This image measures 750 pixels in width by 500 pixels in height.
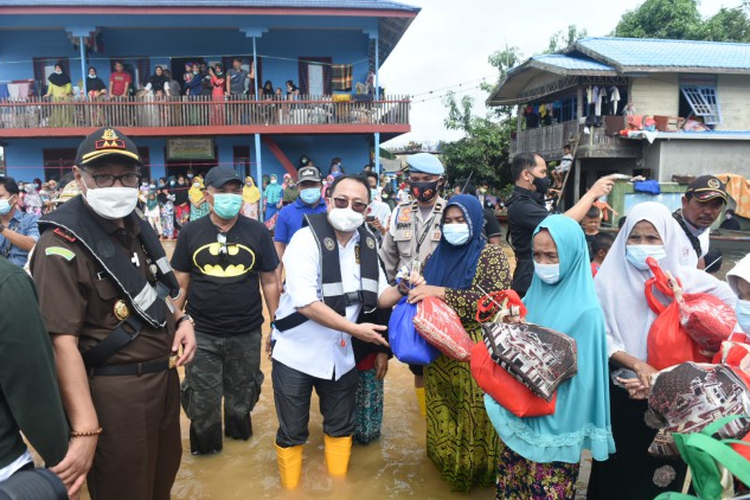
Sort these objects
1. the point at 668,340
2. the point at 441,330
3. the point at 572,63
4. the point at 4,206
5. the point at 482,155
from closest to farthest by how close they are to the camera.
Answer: the point at 668,340
the point at 441,330
the point at 4,206
the point at 572,63
the point at 482,155

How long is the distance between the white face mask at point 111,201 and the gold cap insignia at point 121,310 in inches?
14.7

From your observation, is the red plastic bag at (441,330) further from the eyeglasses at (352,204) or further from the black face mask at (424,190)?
the black face mask at (424,190)

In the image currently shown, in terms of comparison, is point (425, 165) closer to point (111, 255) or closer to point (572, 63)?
point (111, 255)

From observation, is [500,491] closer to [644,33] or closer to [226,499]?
[226,499]

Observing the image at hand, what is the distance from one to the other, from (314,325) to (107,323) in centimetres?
A: 119

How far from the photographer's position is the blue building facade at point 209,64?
15.5 meters

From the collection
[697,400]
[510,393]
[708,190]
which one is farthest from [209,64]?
[697,400]

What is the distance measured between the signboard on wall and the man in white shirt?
1502cm

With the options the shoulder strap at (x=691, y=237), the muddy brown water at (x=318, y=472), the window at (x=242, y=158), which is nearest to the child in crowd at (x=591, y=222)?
the shoulder strap at (x=691, y=237)

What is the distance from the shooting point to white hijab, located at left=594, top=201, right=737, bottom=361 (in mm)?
2655

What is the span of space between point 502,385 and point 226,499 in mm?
2054

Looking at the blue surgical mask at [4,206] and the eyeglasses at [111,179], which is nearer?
the eyeglasses at [111,179]

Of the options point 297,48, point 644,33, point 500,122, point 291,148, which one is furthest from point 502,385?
point 644,33

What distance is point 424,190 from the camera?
13.0 ft
